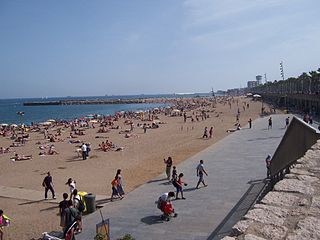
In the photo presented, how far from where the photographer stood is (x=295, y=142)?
279 inches

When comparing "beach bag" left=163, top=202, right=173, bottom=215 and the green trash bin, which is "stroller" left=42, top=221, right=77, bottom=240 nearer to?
the green trash bin

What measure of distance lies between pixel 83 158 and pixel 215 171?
38.9 ft

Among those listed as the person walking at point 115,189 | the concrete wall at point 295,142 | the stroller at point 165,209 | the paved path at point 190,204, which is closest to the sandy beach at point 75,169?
the person walking at point 115,189

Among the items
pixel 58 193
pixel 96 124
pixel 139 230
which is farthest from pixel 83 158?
pixel 96 124

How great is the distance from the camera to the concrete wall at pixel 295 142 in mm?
6141

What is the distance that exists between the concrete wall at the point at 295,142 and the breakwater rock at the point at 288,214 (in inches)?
90.4

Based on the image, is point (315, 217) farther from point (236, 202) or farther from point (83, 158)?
point (83, 158)

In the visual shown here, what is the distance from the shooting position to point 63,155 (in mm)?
27234

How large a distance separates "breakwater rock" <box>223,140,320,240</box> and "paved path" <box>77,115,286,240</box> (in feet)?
16.2

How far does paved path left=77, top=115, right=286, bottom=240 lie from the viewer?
8875mm

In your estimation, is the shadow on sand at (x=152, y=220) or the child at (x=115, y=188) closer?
the shadow on sand at (x=152, y=220)

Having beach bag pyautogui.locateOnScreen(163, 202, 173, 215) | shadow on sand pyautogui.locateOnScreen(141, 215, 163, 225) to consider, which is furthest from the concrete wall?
shadow on sand pyautogui.locateOnScreen(141, 215, 163, 225)

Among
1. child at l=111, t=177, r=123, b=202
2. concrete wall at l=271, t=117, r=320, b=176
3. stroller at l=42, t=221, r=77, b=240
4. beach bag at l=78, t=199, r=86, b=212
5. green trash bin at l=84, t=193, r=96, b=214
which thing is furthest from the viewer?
child at l=111, t=177, r=123, b=202

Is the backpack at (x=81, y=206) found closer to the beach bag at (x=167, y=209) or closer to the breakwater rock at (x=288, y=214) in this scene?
the beach bag at (x=167, y=209)
